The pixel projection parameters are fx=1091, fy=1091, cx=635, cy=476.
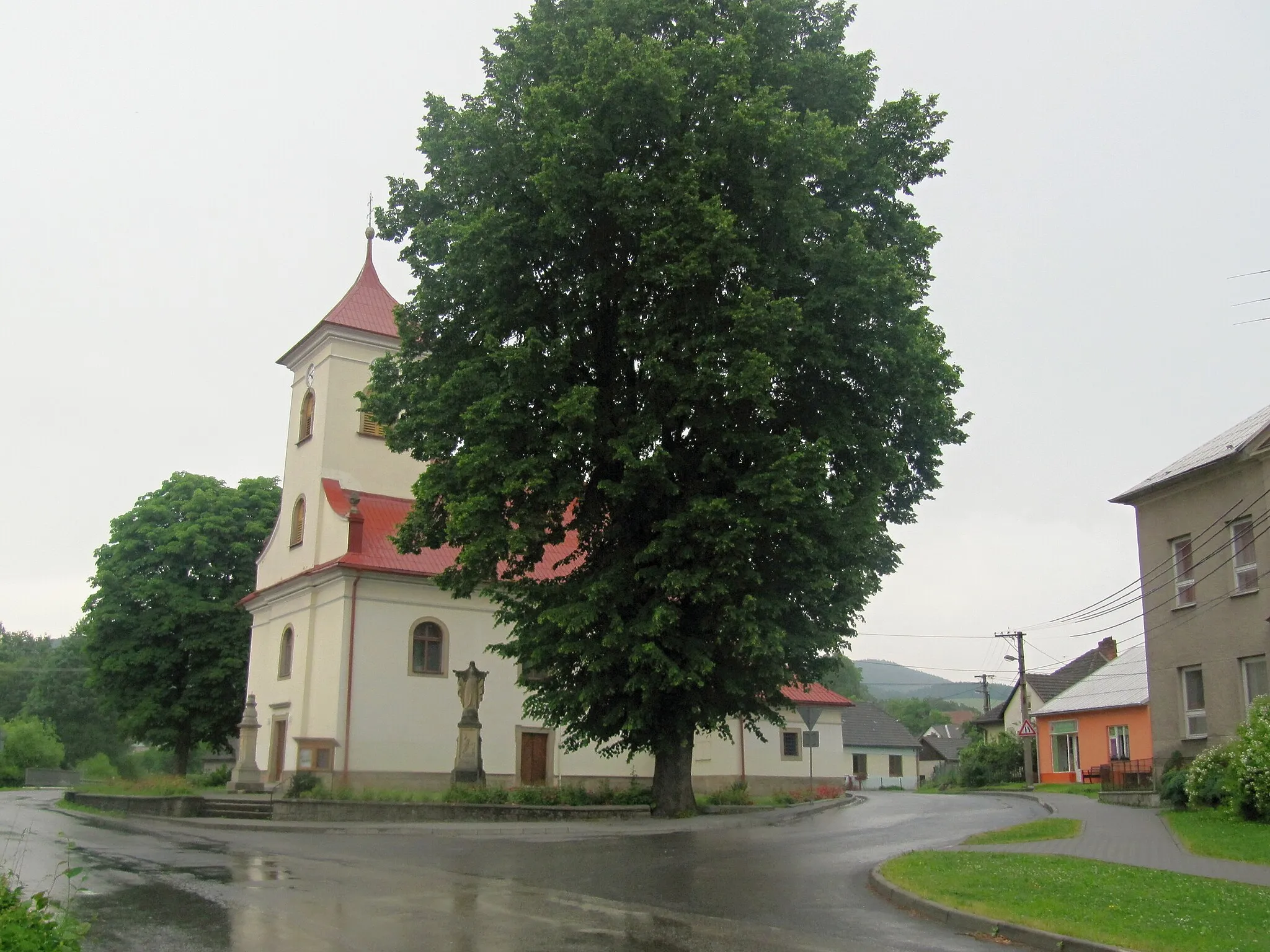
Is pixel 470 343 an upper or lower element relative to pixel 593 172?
lower

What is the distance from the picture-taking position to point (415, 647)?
103 feet

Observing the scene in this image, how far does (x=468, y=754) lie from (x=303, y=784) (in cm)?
456

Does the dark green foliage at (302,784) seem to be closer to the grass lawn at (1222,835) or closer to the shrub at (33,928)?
the grass lawn at (1222,835)

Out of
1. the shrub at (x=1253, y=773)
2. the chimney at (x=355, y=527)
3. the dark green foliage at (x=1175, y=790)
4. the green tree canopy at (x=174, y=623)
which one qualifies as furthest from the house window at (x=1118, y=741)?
the green tree canopy at (x=174, y=623)

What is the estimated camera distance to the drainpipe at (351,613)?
96.7ft

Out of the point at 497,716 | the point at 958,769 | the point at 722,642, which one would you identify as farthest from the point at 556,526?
the point at 958,769

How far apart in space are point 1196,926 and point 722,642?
10781 mm

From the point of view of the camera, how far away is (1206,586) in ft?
79.5

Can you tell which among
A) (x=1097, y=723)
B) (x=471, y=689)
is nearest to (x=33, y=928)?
(x=471, y=689)

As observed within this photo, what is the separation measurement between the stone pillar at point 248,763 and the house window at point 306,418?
8.45 metres

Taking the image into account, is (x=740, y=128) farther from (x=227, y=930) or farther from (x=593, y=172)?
(x=227, y=930)

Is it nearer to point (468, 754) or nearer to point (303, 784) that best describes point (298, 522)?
point (303, 784)

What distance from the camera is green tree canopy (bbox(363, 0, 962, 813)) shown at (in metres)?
17.5

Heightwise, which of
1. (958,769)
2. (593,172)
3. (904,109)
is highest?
(904,109)
